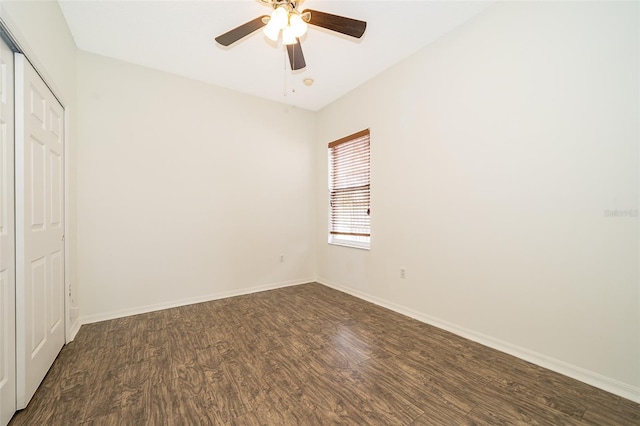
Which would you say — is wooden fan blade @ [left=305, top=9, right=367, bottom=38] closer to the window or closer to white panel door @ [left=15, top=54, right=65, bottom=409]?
the window

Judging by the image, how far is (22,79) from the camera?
5.23ft

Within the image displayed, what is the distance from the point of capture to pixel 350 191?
388 centimetres

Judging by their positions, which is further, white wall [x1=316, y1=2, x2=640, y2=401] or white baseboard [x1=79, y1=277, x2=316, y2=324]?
white baseboard [x1=79, y1=277, x2=316, y2=324]

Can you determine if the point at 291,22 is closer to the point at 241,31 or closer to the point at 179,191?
the point at 241,31

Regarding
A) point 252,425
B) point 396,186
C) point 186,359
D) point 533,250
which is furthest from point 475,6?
point 186,359

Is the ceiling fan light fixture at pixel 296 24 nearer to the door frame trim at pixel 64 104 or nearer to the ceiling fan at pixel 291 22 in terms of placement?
the ceiling fan at pixel 291 22

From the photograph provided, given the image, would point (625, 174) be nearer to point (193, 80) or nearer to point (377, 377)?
point (377, 377)

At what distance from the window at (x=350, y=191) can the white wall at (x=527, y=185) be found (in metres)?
0.54

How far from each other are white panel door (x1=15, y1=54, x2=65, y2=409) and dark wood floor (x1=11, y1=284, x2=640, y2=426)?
21 centimetres

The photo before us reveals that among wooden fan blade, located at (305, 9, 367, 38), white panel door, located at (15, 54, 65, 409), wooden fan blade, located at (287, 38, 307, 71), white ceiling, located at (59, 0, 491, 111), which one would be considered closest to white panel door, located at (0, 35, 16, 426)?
white panel door, located at (15, 54, 65, 409)

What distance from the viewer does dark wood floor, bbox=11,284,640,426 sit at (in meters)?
1.50

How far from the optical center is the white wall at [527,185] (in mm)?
1679

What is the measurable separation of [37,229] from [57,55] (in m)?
1.47

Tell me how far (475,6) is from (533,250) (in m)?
2.09
